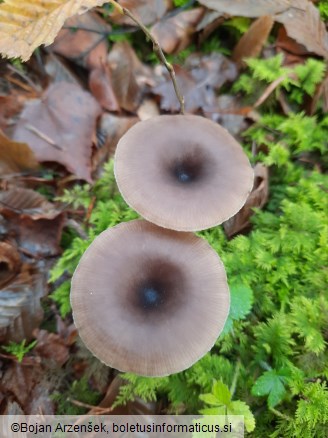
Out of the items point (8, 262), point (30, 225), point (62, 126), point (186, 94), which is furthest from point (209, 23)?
point (8, 262)

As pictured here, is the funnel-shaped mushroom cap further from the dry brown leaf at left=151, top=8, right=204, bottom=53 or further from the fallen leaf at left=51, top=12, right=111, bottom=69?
the dry brown leaf at left=151, top=8, right=204, bottom=53

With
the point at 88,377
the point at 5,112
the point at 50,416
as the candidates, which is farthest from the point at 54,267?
the point at 5,112

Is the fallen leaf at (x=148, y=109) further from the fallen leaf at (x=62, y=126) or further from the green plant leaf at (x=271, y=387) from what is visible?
the green plant leaf at (x=271, y=387)

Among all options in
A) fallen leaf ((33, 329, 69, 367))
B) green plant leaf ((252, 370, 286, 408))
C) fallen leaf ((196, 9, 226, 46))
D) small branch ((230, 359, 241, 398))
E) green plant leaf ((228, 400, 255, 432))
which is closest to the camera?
green plant leaf ((228, 400, 255, 432))

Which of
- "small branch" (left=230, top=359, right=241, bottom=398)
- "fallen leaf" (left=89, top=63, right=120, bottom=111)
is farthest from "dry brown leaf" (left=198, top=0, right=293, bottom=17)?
"small branch" (left=230, top=359, right=241, bottom=398)

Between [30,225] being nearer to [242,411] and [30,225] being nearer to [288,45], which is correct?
[242,411]

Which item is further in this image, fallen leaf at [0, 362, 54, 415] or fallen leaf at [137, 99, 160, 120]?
fallen leaf at [137, 99, 160, 120]

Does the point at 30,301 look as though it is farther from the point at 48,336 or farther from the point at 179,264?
the point at 179,264
